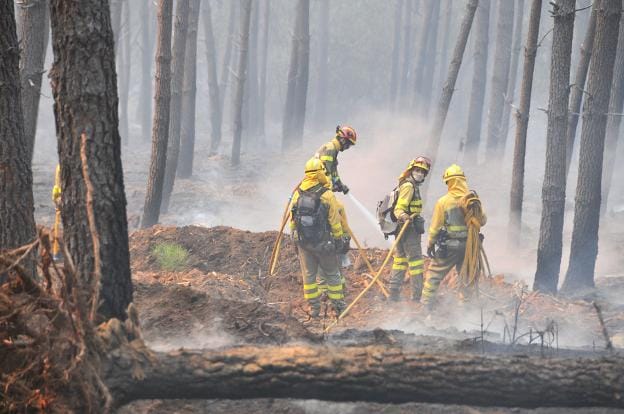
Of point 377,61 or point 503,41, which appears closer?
point 503,41

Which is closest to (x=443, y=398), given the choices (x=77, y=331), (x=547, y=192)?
(x=77, y=331)

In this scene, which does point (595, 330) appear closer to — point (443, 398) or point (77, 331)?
point (443, 398)

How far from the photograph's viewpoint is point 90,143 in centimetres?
533

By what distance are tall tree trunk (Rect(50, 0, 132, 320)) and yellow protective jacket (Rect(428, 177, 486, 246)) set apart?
524 centimetres

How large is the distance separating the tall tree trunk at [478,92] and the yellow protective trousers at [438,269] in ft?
58.6

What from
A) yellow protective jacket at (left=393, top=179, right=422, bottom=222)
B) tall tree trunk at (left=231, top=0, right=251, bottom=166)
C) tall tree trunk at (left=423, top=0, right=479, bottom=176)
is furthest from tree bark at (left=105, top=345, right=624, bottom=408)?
tall tree trunk at (left=231, top=0, right=251, bottom=166)

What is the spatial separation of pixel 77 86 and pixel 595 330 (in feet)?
23.8

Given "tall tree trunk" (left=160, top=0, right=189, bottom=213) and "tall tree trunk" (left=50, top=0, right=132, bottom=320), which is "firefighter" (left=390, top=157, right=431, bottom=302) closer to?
"tall tree trunk" (left=50, top=0, right=132, bottom=320)

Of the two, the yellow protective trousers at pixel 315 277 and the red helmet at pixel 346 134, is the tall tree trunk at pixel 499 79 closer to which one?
the red helmet at pixel 346 134

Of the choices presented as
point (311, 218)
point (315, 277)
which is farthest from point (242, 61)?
point (311, 218)

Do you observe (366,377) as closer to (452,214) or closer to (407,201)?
(452,214)

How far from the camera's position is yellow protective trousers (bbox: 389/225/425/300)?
33.8 ft

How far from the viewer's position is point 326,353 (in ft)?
17.1

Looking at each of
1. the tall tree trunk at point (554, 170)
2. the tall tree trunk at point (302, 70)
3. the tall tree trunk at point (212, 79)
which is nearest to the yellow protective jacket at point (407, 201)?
the tall tree trunk at point (554, 170)
